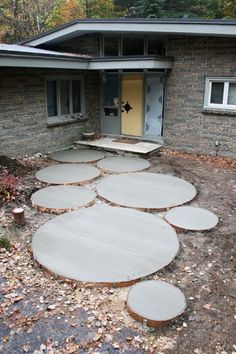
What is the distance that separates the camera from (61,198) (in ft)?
18.9

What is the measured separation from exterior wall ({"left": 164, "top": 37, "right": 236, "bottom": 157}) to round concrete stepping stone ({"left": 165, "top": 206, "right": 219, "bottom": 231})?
377cm

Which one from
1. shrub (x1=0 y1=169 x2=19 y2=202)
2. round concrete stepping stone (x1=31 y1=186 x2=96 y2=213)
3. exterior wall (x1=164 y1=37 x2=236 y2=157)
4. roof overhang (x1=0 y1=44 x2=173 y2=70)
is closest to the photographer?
round concrete stepping stone (x1=31 y1=186 x2=96 y2=213)

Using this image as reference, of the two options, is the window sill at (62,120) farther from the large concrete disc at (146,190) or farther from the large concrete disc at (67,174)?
the large concrete disc at (146,190)

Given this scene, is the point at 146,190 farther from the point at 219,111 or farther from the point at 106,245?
the point at 219,111

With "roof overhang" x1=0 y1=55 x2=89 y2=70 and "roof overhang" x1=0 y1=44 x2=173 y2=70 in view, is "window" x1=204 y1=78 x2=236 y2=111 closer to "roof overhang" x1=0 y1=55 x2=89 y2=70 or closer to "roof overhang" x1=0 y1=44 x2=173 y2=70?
"roof overhang" x1=0 y1=44 x2=173 y2=70

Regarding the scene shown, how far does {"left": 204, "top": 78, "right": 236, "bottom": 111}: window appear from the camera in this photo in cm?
812

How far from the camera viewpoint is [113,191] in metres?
6.09

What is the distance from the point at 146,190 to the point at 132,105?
4454 mm

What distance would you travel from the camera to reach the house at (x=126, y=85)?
7.70m

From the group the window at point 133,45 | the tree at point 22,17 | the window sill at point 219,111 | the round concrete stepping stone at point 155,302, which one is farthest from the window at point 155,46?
the tree at point 22,17

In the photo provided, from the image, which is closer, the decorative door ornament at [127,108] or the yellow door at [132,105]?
the yellow door at [132,105]

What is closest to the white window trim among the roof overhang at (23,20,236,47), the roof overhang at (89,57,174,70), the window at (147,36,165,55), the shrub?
the roof overhang at (89,57,174,70)

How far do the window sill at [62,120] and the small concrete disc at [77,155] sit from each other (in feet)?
2.56

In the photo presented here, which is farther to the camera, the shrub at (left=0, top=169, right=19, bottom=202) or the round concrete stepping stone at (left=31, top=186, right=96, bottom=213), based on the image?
the shrub at (left=0, top=169, right=19, bottom=202)
